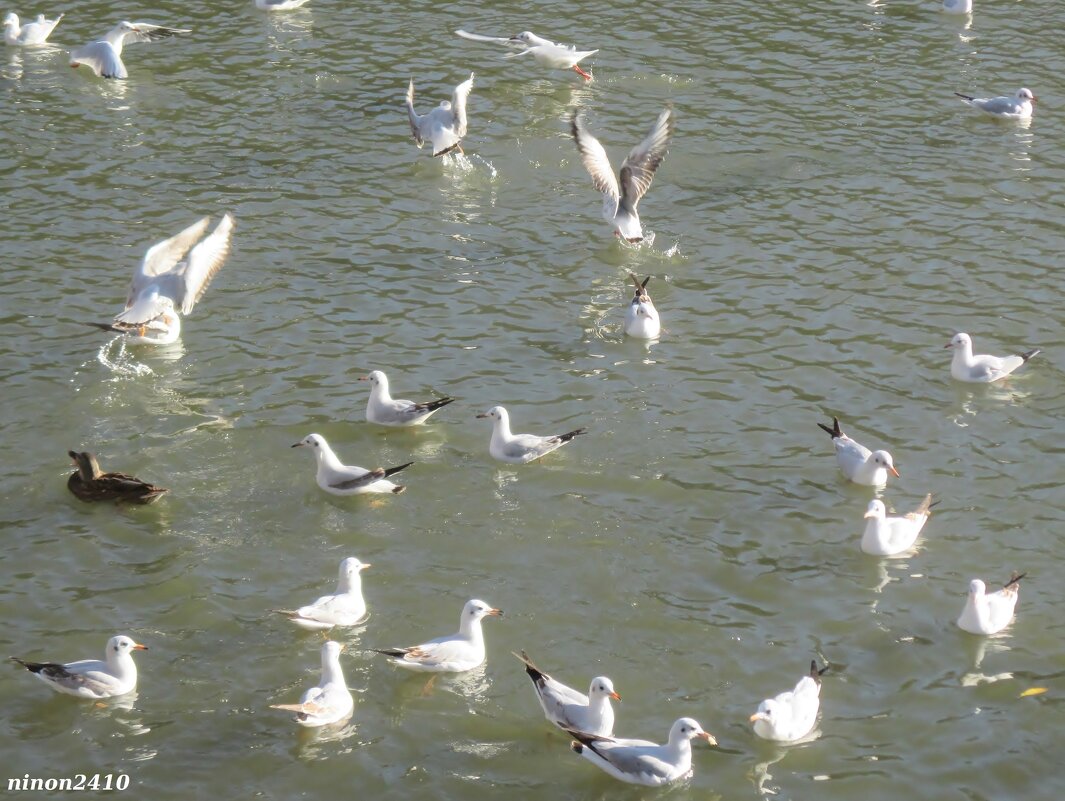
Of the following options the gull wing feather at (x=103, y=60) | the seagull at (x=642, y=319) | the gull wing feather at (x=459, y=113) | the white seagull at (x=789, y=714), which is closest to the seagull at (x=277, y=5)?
the gull wing feather at (x=103, y=60)

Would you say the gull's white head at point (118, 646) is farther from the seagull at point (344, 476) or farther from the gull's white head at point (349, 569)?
the seagull at point (344, 476)

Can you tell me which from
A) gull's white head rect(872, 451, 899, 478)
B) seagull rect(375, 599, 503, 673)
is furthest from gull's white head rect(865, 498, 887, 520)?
seagull rect(375, 599, 503, 673)

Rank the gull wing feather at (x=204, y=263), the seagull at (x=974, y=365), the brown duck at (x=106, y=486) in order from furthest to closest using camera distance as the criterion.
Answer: the gull wing feather at (x=204, y=263)
the seagull at (x=974, y=365)
the brown duck at (x=106, y=486)

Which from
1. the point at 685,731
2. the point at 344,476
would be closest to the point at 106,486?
the point at 344,476

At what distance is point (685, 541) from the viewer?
12.6 metres

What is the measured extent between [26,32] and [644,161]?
1260 centimetres

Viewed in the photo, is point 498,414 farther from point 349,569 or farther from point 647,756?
point 647,756

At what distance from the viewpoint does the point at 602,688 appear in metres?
10.1

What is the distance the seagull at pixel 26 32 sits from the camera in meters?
24.8

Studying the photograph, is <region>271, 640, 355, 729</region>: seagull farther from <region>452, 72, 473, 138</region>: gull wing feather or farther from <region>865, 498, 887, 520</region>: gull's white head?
<region>452, 72, 473, 138</region>: gull wing feather

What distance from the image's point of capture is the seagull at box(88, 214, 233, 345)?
1565cm

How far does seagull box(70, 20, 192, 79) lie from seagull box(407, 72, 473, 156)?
232 inches

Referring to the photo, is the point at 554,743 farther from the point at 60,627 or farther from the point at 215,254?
the point at 215,254

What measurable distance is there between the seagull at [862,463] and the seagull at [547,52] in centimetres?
1187
